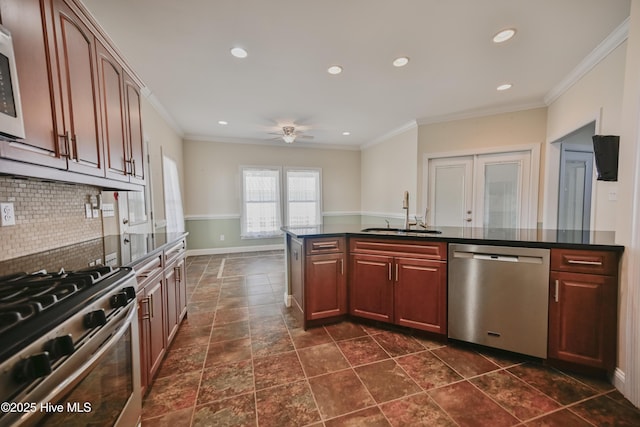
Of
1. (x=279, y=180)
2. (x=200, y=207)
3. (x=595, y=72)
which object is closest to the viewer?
(x=595, y=72)

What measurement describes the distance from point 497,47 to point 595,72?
1178mm

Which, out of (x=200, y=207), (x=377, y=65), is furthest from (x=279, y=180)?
(x=377, y=65)

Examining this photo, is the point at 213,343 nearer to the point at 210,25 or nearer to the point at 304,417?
the point at 304,417

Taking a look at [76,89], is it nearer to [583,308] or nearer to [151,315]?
[151,315]

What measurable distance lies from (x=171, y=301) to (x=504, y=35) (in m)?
3.74

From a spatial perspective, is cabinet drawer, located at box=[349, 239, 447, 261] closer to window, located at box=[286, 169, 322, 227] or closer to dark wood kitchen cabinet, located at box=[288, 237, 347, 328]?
dark wood kitchen cabinet, located at box=[288, 237, 347, 328]

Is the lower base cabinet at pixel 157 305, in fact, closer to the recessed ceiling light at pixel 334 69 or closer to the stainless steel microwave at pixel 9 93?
the stainless steel microwave at pixel 9 93

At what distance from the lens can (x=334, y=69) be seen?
278cm

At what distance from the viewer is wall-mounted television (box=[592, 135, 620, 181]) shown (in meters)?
1.83

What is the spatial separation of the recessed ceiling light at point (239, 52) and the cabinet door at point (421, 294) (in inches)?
97.2


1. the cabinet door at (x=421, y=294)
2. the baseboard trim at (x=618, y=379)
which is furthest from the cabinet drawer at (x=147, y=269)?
the baseboard trim at (x=618, y=379)

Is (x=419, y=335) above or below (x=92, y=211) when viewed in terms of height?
below

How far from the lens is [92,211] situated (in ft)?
6.97

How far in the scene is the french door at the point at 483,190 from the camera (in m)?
3.83
